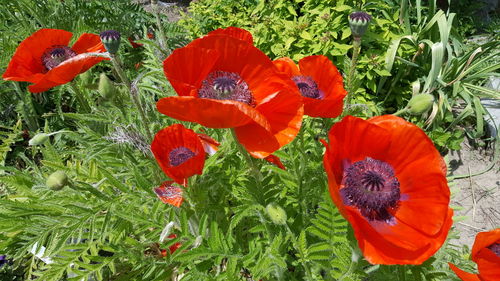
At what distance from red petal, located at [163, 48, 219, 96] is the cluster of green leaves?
5.47 ft

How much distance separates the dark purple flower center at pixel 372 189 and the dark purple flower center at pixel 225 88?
0.31 meters

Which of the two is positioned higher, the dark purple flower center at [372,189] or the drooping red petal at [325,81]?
the drooping red petal at [325,81]

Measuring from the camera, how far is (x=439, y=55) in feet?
8.11

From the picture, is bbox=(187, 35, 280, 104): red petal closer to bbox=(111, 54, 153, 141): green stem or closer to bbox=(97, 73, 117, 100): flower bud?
bbox=(111, 54, 153, 141): green stem

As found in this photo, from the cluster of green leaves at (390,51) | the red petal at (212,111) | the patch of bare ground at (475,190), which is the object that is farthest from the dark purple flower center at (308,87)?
the patch of bare ground at (475,190)

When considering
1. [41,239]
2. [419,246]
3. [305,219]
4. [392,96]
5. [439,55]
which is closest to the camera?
[419,246]

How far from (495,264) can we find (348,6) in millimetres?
2119

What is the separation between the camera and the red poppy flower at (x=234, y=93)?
766mm

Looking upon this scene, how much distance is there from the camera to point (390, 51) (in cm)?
254

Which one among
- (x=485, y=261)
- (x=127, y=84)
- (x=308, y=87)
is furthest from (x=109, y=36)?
(x=485, y=261)

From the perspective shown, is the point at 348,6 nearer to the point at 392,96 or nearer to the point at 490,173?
the point at 392,96

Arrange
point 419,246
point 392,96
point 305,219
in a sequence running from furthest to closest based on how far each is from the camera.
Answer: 1. point 392,96
2. point 305,219
3. point 419,246

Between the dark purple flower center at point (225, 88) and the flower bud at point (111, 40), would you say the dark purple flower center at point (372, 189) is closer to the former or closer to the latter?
the dark purple flower center at point (225, 88)

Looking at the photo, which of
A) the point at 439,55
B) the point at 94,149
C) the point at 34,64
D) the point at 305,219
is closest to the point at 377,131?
the point at 305,219
